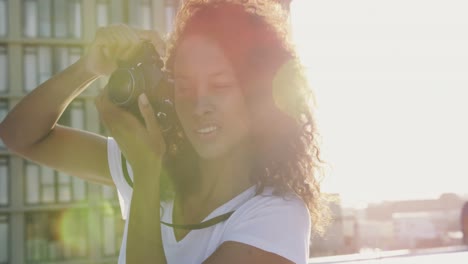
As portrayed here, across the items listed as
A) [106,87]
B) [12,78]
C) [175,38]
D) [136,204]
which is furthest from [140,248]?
[12,78]

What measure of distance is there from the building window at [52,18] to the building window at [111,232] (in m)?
4.66

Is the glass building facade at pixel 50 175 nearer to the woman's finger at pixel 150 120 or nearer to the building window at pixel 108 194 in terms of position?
the building window at pixel 108 194

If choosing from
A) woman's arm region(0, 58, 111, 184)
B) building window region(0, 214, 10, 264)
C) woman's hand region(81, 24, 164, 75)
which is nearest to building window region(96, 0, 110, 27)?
building window region(0, 214, 10, 264)

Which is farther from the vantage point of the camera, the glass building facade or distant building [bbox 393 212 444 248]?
distant building [bbox 393 212 444 248]

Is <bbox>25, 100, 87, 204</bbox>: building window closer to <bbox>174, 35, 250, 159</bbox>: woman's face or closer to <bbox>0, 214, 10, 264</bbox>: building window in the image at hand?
<bbox>0, 214, 10, 264</bbox>: building window

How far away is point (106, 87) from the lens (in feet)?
5.26

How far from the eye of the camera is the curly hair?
159cm

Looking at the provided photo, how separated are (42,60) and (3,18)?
4.47 ft

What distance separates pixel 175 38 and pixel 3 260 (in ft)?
A: 68.2

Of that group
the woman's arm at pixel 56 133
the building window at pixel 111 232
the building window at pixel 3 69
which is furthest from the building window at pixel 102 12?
the woman's arm at pixel 56 133

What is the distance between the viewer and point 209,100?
59.9 inches

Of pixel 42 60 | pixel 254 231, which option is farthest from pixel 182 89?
pixel 42 60

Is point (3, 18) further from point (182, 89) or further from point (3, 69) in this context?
point (182, 89)

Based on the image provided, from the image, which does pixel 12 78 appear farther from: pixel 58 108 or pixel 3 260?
pixel 58 108
